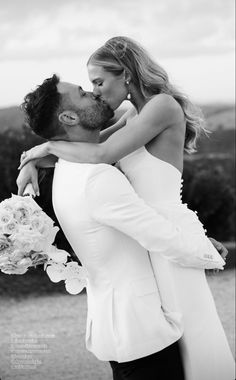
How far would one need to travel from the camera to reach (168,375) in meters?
2.13

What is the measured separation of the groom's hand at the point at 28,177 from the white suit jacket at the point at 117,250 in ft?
0.79

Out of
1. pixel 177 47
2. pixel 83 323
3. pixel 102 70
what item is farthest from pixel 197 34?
pixel 102 70

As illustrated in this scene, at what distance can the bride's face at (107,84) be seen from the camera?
2.43 metres

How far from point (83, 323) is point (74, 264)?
5.70 meters

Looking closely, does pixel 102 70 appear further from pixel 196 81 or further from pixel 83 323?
pixel 196 81

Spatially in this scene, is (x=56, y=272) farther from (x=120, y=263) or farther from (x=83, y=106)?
(x=83, y=106)

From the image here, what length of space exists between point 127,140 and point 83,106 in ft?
0.61

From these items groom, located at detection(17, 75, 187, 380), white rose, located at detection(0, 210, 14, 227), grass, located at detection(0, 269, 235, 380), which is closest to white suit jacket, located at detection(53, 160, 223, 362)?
groom, located at detection(17, 75, 187, 380)

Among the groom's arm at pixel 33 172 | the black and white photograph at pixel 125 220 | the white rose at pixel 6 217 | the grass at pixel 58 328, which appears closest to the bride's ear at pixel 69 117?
the black and white photograph at pixel 125 220

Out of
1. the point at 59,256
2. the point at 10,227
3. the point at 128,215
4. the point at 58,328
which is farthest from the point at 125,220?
the point at 58,328

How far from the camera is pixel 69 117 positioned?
2275 mm

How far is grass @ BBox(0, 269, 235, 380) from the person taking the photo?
6.52 metres

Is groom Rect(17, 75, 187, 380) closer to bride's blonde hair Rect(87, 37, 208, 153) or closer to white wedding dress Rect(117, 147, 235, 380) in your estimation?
white wedding dress Rect(117, 147, 235, 380)

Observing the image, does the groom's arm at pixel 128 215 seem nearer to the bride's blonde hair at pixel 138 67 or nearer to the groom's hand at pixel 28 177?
the groom's hand at pixel 28 177
